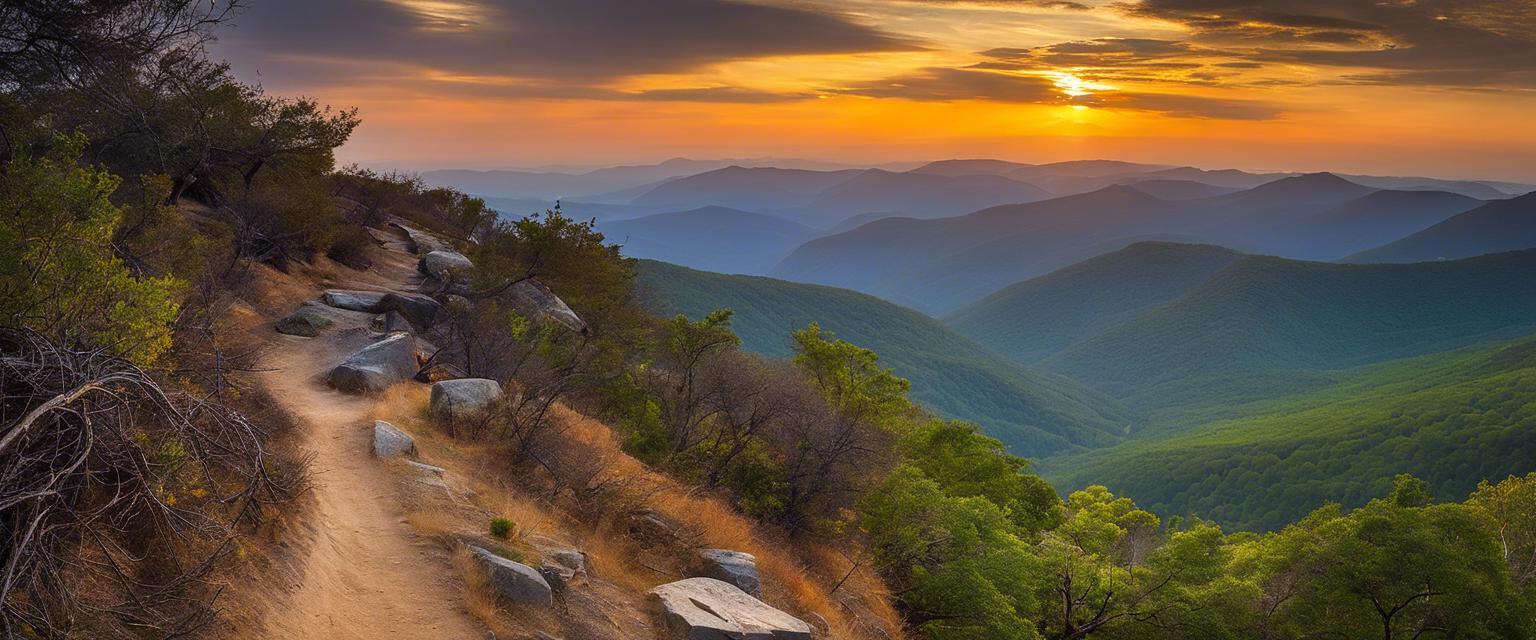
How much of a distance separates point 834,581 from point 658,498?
715 centimetres

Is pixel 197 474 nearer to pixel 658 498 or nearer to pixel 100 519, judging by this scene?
pixel 100 519

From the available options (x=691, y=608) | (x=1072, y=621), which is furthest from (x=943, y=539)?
(x=691, y=608)

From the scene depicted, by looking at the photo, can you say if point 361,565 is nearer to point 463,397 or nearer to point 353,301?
point 463,397

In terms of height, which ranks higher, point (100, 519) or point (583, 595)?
point (100, 519)

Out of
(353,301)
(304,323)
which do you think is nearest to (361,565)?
(304,323)

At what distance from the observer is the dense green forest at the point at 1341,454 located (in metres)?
105

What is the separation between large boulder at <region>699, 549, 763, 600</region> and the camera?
15820 millimetres

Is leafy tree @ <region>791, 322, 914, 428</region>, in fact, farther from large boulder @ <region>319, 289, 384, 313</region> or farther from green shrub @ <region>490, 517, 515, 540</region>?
green shrub @ <region>490, 517, 515, 540</region>

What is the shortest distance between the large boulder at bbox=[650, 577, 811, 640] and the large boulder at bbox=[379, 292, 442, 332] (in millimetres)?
16961

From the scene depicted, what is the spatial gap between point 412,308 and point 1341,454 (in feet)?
426

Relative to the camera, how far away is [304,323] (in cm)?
2414

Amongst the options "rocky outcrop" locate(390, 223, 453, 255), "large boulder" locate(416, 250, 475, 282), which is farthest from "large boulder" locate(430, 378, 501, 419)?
"rocky outcrop" locate(390, 223, 453, 255)

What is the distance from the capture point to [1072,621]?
30234 mm

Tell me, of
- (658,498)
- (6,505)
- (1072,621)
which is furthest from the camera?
(1072,621)
